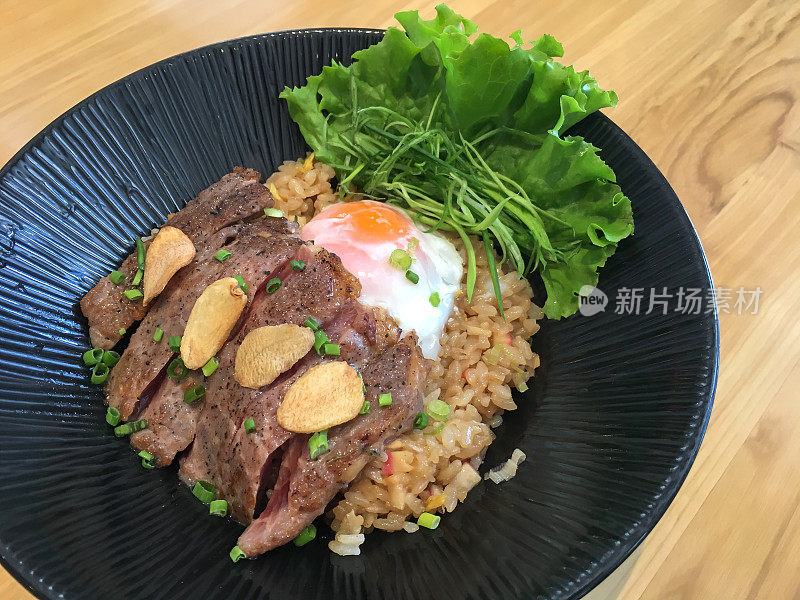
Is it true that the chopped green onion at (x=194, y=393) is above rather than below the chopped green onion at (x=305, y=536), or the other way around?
above

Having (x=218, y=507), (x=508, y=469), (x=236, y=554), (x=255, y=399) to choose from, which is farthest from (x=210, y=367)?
(x=508, y=469)

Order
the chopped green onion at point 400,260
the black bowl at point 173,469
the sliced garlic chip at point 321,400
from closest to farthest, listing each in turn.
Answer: the black bowl at point 173,469, the sliced garlic chip at point 321,400, the chopped green onion at point 400,260

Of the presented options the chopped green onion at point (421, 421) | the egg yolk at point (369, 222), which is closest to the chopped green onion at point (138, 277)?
the egg yolk at point (369, 222)

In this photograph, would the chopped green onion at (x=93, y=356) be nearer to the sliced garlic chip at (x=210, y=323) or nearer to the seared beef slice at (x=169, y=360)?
the seared beef slice at (x=169, y=360)

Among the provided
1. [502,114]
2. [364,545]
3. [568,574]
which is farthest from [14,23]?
[568,574]

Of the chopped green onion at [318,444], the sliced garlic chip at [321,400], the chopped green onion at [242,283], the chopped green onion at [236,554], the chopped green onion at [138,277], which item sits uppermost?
the chopped green onion at [138,277]

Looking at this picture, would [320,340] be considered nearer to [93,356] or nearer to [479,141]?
[93,356]
